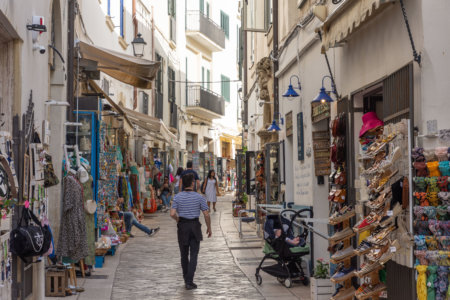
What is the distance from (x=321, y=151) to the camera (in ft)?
36.2

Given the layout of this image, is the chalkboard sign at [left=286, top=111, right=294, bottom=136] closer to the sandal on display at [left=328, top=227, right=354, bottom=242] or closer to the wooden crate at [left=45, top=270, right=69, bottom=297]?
the sandal on display at [left=328, top=227, right=354, bottom=242]

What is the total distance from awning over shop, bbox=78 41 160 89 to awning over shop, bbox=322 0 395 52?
212 inches

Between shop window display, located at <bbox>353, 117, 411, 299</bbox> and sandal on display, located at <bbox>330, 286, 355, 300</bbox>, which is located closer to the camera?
shop window display, located at <bbox>353, 117, 411, 299</bbox>

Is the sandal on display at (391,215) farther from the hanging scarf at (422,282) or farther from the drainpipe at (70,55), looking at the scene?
the drainpipe at (70,55)

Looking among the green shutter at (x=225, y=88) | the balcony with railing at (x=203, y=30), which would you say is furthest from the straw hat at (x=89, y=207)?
the green shutter at (x=225, y=88)

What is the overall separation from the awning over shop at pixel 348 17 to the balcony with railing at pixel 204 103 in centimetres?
2977

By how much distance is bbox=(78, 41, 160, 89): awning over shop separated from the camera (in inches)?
524

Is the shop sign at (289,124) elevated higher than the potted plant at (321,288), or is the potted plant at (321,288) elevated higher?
the shop sign at (289,124)

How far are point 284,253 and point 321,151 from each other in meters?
A: 1.63

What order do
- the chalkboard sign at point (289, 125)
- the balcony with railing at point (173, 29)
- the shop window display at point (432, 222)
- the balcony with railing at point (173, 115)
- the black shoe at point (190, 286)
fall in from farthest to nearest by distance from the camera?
1. the balcony with railing at point (173, 115)
2. the balcony with railing at point (173, 29)
3. the chalkboard sign at point (289, 125)
4. the black shoe at point (190, 286)
5. the shop window display at point (432, 222)

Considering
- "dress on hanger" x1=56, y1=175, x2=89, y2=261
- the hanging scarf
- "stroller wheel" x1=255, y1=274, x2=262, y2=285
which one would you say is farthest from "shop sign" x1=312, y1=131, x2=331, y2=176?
the hanging scarf

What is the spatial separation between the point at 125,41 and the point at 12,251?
53.4 ft

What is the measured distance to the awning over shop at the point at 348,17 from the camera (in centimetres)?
693

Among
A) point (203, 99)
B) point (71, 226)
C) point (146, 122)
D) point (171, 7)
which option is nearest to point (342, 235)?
point (71, 226)
